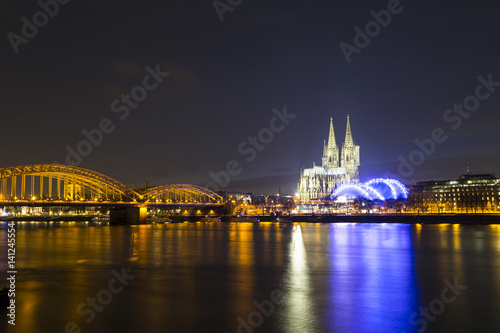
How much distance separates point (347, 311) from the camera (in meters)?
17.8

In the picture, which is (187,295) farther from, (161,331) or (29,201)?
(29,201)

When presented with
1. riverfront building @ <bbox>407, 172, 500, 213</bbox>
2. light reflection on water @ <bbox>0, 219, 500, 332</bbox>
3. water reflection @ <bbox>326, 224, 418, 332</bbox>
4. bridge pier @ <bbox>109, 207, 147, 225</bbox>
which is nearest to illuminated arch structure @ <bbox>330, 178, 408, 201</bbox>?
riverfront building @ <bbox>407, 172, 500, 213</bbox>

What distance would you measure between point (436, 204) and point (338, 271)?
12719cm

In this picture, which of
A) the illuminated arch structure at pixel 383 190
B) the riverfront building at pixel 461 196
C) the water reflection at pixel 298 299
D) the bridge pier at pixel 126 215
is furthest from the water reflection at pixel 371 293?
the illuminated arch structure at pixel 383 190

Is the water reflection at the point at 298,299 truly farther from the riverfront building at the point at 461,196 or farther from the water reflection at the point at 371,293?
the riverfront building at the point at 461,196

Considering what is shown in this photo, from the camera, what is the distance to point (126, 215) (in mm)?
102000

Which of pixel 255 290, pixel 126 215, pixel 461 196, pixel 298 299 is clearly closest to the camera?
pixel 298 299

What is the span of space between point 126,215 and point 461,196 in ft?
324

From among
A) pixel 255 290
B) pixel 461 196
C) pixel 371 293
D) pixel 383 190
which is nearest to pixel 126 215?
pixel 255 290

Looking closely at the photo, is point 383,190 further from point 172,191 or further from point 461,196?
point 172,191

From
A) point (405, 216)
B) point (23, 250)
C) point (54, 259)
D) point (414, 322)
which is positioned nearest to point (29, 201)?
point (23, 250)

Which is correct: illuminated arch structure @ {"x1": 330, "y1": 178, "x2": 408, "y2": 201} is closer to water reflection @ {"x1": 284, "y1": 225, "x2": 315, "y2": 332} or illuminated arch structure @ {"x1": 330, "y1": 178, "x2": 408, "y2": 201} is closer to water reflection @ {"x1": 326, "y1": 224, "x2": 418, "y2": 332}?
water reflection @ {"x1": 326, "y1": 224, "x2": 418, "y2": 332}

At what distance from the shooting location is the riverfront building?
133 m

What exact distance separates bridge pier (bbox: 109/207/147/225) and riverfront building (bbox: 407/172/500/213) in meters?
75.8
